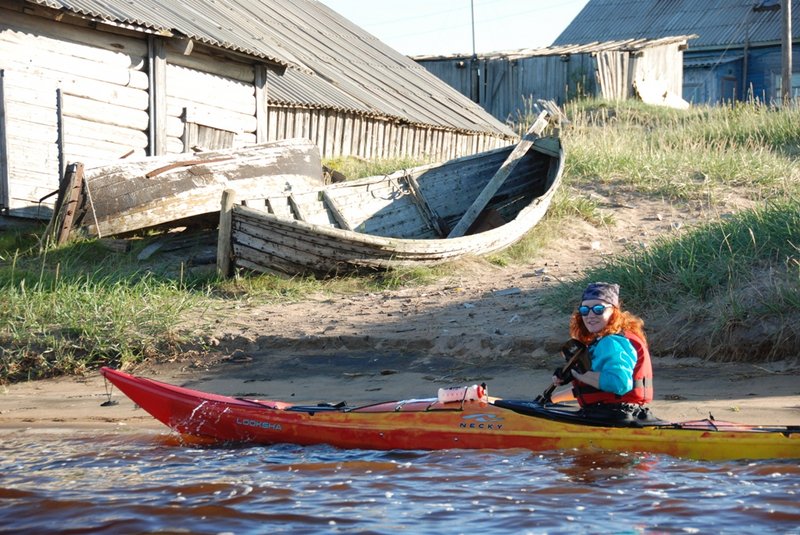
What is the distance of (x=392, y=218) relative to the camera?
13.0 m

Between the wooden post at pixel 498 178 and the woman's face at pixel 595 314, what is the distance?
729cm

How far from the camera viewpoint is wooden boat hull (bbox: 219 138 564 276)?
10.5m

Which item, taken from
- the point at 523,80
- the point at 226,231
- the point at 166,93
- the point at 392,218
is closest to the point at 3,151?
the point at 166,93

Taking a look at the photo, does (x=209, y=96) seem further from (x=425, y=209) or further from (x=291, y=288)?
(x=291, y=288)

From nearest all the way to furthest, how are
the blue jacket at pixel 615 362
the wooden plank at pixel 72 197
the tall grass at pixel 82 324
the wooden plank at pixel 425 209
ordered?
the blue jacket at pixel 615 362 → the tall grass at pixel 82 324 → the wooden plank at pixel 72 197 → the wooden plank at pixel 425 209

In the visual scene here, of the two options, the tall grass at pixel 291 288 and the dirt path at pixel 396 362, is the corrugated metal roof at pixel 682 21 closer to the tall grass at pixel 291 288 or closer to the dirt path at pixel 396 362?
the tall grass at pixel 291 288

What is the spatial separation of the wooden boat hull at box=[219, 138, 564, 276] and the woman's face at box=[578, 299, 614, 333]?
16.2 ft

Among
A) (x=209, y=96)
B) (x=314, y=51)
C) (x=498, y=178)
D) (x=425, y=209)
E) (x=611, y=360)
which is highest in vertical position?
(x=314, y=51)

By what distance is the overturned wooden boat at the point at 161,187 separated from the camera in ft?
36.0

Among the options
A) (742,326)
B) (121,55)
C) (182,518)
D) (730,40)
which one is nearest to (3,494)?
(182,518)

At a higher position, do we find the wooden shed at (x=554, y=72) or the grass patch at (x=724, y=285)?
the wooden shed at (x=554, y=72)

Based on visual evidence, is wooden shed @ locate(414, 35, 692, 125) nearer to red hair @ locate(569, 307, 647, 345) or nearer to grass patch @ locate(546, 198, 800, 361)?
grass patch @ locate(546, 198, 800, 361)

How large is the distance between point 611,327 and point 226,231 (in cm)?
563

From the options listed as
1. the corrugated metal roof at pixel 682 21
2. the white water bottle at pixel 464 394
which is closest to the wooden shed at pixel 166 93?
the white water bottle at pixel 464 394
